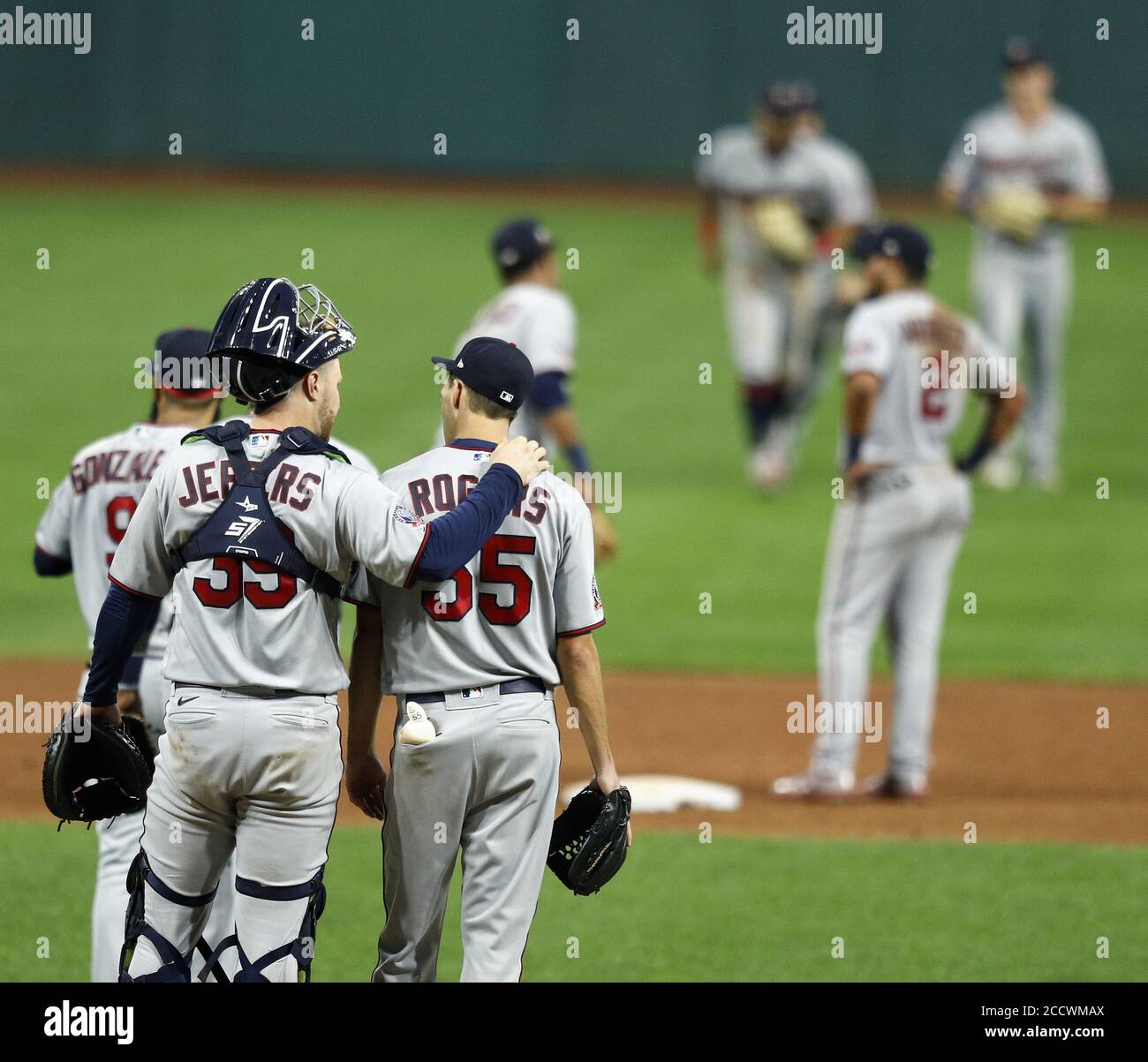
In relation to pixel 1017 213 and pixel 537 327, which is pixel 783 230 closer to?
pixel 1017 213

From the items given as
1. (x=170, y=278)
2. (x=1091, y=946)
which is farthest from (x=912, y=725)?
(x=170, y=278)

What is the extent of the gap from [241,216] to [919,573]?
17.4 meters

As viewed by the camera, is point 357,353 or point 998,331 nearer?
point 998,331

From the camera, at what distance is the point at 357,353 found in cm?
1820

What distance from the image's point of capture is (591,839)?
14.5 feet

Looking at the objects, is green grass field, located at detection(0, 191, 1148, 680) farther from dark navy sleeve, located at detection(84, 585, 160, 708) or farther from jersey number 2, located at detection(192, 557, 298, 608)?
jersey number 2, located at detection(192, 557, 298, 608)

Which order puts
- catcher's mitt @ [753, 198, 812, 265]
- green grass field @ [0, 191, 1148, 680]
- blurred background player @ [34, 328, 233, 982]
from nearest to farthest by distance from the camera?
blurred background player @ [34, 328, 233, 982], green grass field @ [0, 191, 1148, 680], catcher's mitt @ [753, 198, 812, 265]

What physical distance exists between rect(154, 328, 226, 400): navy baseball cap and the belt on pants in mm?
1293

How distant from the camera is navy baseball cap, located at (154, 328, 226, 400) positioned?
501 centimetres

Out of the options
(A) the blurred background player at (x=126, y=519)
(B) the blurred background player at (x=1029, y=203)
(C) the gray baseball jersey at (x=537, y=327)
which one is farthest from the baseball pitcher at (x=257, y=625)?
(B) the blurred background player at (x=1029, y=203)

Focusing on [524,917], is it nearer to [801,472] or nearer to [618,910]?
[618,910]

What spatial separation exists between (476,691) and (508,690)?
82 millimetres

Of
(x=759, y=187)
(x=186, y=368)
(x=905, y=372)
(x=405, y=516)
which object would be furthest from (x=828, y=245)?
(x=405, y=516)

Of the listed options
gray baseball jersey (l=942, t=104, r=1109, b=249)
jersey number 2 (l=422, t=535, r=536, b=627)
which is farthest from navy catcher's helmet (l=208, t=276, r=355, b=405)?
gray baseball jersey (l=942, t=104, r=1109, b=249)
